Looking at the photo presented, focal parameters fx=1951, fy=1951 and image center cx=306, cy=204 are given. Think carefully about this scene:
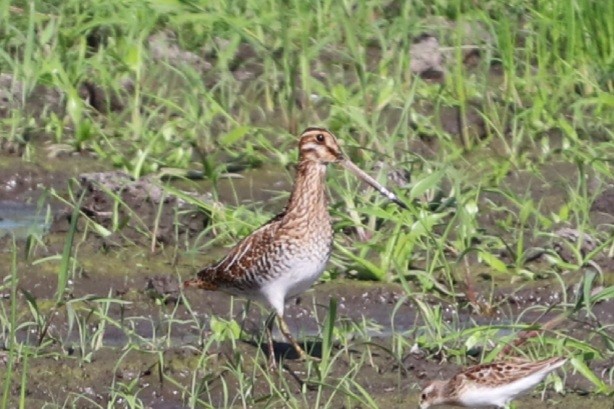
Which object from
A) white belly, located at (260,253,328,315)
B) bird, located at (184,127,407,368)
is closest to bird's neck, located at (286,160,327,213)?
bird, located at (184,127,407,368)

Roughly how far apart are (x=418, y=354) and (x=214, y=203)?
1.63 m

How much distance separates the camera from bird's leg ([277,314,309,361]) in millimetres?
6742

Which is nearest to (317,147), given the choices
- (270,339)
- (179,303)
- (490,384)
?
(179,303)

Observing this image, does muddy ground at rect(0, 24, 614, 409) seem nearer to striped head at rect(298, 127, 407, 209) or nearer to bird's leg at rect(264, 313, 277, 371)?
bird's leg at rect(264, 313, 277, 371)

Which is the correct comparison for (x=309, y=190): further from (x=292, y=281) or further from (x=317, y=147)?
(x=292, y=281)

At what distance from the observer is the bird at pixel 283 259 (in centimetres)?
690

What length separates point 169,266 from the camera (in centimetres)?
775

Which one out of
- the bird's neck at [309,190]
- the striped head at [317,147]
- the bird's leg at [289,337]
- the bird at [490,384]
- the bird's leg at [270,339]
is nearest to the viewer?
the bird at [490,384]

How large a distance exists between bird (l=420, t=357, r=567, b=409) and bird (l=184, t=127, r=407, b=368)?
70 cm

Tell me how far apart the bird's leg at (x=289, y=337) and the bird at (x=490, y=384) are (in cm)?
62

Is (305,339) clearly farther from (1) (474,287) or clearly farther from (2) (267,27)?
(2) (267,27)

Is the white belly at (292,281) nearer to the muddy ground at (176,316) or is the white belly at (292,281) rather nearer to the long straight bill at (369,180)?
the muddy ground at (176,316)

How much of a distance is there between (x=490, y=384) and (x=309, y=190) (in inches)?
55.2

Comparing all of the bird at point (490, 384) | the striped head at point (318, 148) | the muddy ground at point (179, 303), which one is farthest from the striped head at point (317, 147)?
the bird at point (490, 384)
